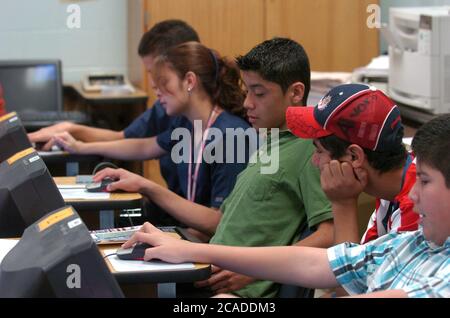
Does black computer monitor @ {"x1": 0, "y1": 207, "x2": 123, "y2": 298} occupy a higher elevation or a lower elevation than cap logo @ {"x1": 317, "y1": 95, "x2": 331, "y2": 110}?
lower

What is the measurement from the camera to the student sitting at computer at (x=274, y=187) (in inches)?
90.0

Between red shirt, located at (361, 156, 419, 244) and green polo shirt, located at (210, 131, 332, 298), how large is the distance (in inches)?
10.0

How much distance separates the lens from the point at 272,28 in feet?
16.6

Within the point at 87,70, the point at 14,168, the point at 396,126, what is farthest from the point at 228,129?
the point at 87,70

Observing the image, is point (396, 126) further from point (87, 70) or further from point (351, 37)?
point (87, 70)

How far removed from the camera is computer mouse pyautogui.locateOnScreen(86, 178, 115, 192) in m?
2.92

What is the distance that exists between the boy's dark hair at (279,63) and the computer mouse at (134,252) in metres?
0.69

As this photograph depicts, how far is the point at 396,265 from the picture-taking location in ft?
5.35

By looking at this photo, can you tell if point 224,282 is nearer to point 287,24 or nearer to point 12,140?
point 12,140

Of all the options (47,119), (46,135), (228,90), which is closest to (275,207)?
(228,90)

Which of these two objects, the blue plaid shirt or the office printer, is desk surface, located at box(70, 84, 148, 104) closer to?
the office printer

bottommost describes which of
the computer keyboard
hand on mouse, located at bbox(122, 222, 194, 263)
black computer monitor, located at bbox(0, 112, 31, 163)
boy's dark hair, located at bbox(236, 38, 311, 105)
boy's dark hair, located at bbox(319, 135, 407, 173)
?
the computer keyboard

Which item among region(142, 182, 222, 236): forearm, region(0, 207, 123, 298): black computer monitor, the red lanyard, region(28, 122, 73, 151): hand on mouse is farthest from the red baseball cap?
region(28, 122, 73, 151): hand on mouse

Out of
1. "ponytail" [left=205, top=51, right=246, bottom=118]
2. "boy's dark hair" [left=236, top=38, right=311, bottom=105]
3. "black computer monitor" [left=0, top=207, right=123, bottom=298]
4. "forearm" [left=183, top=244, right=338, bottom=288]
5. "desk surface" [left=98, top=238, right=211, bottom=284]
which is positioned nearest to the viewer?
"black computer monitor" [left=0, top=207, right=123, bottom=298]
